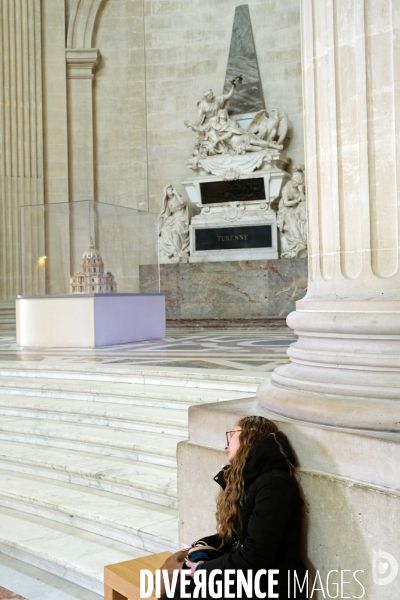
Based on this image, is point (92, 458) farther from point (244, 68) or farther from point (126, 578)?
point (244, 68)

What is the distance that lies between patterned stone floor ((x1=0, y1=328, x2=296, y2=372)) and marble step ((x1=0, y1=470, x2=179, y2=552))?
2.49 meters

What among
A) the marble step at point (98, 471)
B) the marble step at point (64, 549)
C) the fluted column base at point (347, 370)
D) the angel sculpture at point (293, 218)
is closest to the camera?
the fluted column base at point (347, 370)

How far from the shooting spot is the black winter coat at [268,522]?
2920mm

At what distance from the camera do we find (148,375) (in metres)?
7.56

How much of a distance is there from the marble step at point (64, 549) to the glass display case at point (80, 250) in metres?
6.59

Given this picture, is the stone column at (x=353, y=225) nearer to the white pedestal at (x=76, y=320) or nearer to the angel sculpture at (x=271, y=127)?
the white pedestal at (x=76, y=320)

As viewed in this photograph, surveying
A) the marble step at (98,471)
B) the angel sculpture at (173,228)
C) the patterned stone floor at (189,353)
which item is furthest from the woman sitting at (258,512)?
the angel sculpture at (173,228)

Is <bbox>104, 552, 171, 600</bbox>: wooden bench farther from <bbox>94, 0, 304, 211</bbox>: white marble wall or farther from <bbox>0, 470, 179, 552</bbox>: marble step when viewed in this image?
<bbox>94, 0, 304, 211</bbox>: white marble wall

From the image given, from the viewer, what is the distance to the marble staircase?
4660mm

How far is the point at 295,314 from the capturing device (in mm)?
3889

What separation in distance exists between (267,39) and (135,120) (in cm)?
401

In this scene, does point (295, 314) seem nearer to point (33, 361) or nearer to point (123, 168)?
point (33, 361)

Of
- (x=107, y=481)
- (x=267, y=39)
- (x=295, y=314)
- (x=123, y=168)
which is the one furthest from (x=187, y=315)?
(x=295, y=314)

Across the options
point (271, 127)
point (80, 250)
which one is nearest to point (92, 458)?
point (80, 250)
